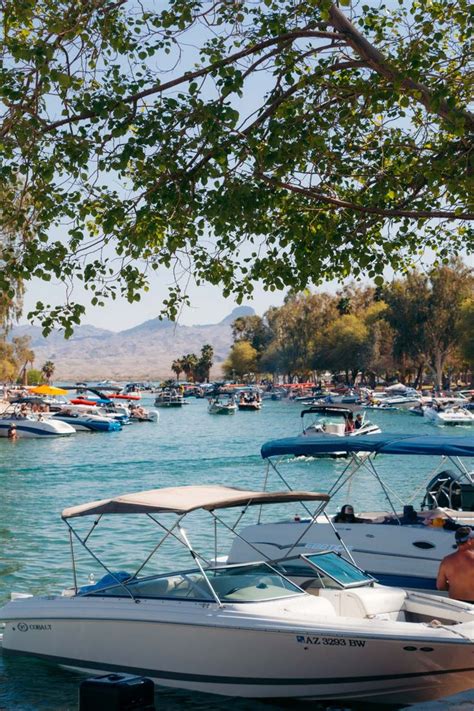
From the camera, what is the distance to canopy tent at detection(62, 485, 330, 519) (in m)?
11.9

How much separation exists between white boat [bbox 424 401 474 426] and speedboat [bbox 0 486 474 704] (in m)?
67.6

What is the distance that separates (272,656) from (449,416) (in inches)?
2746

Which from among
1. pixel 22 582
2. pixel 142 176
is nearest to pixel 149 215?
pixel 142 176

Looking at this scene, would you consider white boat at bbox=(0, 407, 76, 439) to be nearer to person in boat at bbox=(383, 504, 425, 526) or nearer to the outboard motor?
the outboard motor

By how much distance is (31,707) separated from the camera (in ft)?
38.8

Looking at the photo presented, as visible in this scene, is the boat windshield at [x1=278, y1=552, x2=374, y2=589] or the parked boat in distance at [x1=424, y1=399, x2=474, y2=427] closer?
the boat windshield at [x1=278, y1=552, x2=374, y2=589]

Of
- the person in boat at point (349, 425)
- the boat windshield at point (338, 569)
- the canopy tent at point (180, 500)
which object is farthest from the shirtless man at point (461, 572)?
the person in boat at point (349, 425)

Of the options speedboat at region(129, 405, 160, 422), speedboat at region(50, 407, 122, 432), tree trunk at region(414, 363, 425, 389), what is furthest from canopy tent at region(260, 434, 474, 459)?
tree trunk at region(414, 363, 425, 389)

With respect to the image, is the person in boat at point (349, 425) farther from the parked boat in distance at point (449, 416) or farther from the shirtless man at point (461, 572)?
the shirtless man at point (461, 572)

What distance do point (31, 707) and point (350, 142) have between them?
334 inches

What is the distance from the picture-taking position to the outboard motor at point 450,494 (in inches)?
781

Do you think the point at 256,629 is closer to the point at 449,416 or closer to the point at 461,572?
the point at 461,572

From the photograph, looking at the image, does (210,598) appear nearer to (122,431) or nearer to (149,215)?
(149,215)

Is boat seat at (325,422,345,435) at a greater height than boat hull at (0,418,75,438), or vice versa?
boat seat at (325,422,345,435)
